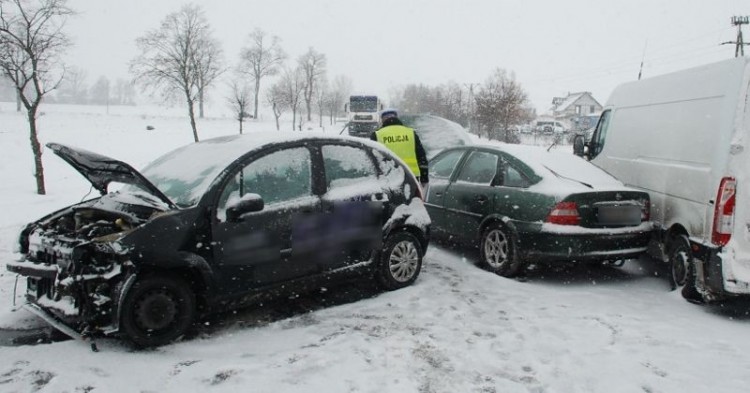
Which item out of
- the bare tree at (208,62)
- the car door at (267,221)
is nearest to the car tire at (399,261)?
the car door at (267,221)

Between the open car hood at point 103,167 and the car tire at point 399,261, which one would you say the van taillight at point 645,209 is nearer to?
the car tire at point 399,261

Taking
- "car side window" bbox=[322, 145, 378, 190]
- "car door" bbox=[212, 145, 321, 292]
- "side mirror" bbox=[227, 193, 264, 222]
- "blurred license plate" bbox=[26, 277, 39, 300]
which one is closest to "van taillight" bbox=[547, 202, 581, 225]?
"car side window" bbox=[322, 145, 378, 190]

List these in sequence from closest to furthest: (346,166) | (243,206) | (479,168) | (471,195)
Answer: (243,206) → (346,166) → (471,195) → (479,168)

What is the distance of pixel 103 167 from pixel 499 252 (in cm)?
424

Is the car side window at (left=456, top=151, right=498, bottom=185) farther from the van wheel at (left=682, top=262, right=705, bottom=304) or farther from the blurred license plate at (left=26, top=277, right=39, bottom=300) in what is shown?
the blurred license plate at (left=26, top=277, right=39, bottom=300)

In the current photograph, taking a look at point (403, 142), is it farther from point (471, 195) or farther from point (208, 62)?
point (208, 62)

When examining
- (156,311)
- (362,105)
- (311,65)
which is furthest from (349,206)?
(311,65)

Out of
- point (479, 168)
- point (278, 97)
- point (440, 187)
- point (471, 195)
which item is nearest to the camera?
point (471, 195)

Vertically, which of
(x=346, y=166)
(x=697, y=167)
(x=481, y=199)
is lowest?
(x=481, y=199)

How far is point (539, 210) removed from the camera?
574 cm

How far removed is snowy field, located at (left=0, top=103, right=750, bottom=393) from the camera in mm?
3441

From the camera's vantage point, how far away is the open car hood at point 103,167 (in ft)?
13.6

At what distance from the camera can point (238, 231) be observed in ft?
13.9

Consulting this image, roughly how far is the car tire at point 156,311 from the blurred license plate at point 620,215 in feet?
14.0
